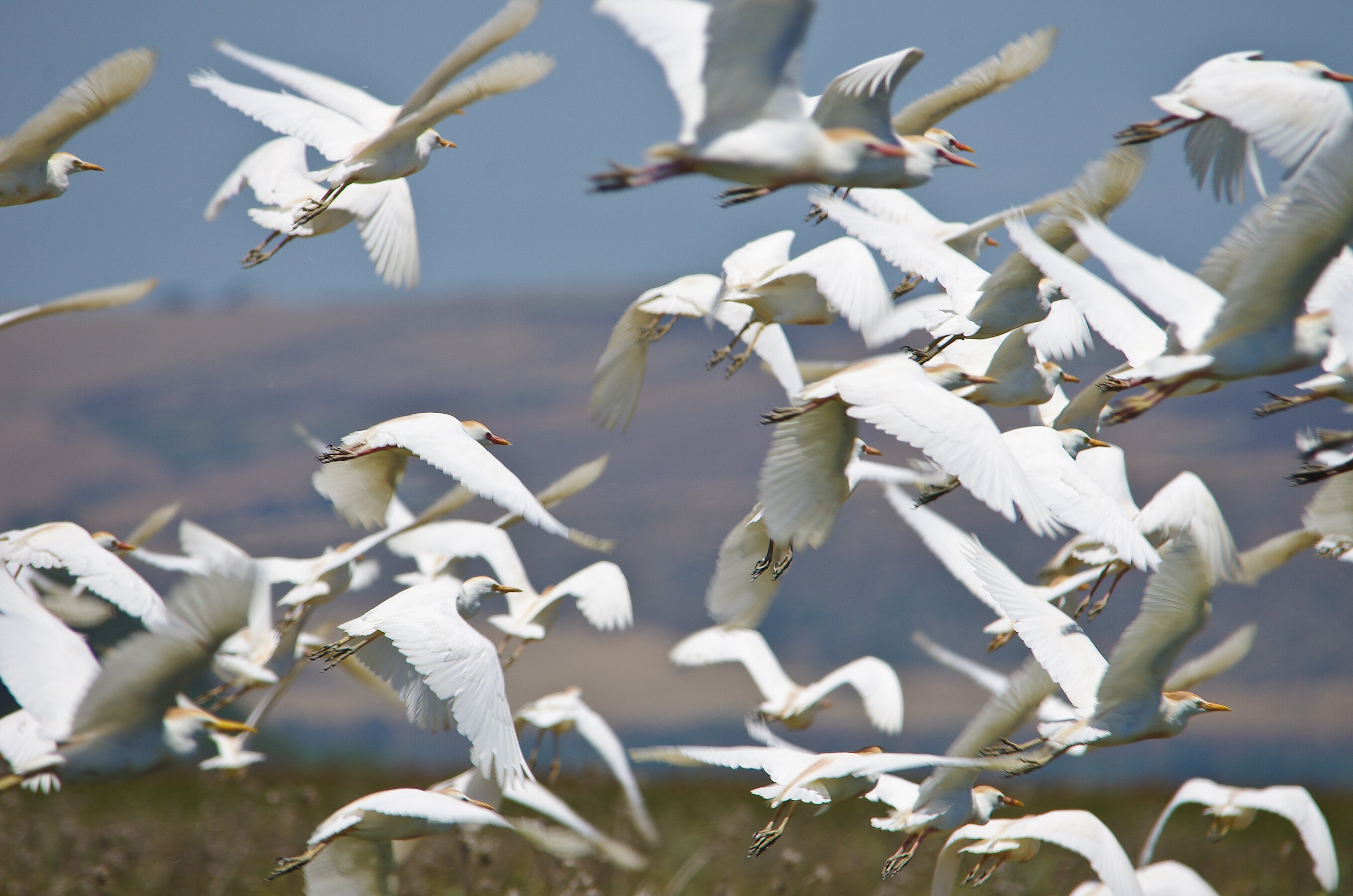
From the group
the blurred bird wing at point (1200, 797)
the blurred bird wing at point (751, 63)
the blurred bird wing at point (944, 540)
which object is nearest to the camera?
the blurred bird wing at point (751, 63)

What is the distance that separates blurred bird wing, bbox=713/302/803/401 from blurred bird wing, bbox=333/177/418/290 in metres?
1.67

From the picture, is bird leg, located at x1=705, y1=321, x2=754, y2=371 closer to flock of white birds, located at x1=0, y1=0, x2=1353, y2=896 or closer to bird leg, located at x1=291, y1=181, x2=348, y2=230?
flock of white birds, located at x1=0, y1=0, x2=1353, y2=896

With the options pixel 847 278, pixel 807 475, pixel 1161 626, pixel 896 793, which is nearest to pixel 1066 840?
pixel 896 793

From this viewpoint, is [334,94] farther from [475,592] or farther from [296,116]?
[475,592]

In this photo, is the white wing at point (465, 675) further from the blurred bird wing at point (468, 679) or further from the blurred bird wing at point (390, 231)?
the blurred bird wing at point (390, 231)

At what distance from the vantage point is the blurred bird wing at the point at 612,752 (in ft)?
17.5

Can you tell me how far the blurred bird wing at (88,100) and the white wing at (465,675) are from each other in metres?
2.48

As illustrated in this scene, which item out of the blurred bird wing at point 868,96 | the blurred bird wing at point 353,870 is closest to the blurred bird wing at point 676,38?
the blurred bird wing at point 868,96

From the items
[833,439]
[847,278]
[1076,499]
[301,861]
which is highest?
[847,278]

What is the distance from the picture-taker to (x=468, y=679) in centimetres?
395

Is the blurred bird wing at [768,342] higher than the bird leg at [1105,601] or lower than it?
higher

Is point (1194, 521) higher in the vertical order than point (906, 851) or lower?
higher

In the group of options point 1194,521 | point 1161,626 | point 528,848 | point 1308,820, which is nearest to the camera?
point 1161,626

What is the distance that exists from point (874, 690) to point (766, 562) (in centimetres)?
201
